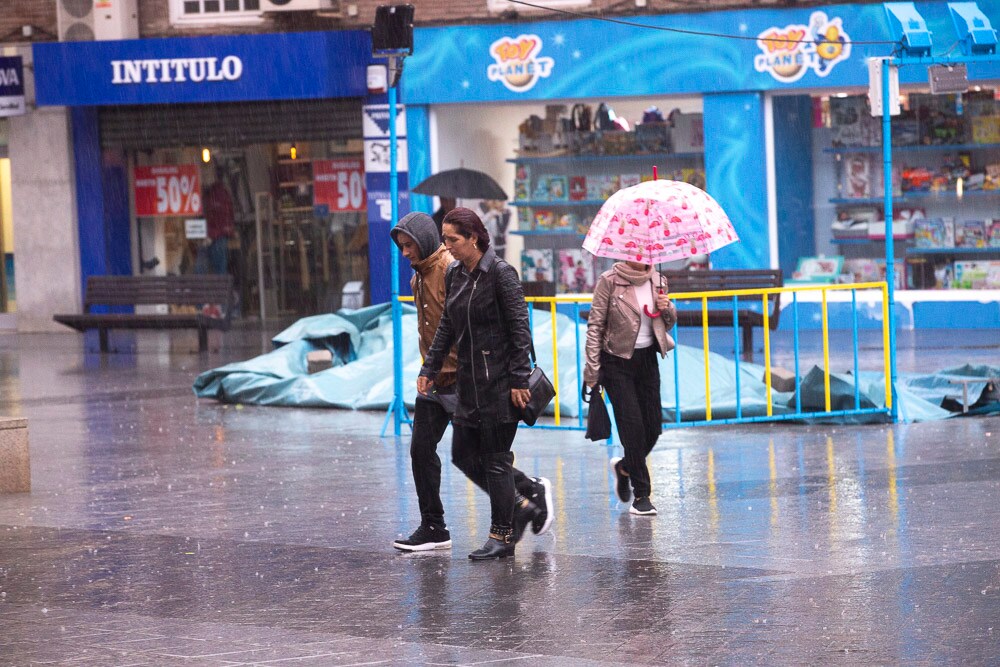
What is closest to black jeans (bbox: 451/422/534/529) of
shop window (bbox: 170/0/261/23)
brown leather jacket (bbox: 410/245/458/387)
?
brown leather jacket (bbox: 410/245/458/387)

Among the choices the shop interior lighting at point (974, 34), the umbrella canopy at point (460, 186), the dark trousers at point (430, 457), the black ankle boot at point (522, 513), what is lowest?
the black ankle boot at point (522, 513)

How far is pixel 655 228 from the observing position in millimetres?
8984

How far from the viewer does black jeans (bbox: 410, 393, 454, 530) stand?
795 centimetres

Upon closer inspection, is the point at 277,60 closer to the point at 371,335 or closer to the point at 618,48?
the point at 618,48

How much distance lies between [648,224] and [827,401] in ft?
11.9

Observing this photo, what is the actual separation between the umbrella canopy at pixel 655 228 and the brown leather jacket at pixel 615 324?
0.61 feet

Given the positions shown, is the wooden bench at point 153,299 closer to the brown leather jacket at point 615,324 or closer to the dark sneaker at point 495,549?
the brown leather jacket at point 615,324

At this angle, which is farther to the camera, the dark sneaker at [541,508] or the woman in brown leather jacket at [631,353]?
the woman in brown leather jacket at [631,353]

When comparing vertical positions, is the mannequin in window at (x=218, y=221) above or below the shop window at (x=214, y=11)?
below

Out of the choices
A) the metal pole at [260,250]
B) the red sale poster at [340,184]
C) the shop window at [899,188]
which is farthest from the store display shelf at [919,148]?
the metal pole at [260,250]

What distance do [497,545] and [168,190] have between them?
59.8 ft

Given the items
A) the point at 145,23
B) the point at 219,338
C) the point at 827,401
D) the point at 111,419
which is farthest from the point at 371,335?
the point at 145,23

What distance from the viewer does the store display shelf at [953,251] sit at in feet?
65.3

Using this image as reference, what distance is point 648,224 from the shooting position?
8977 mm
